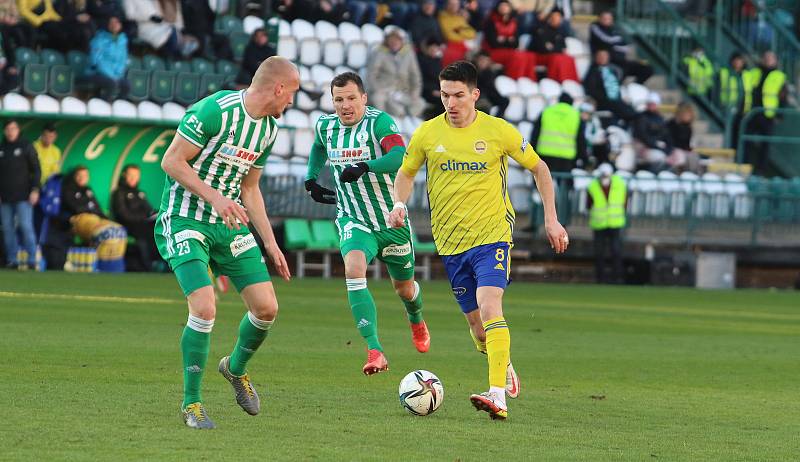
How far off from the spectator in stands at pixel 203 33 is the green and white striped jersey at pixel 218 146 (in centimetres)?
1775

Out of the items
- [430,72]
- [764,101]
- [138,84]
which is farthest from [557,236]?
[764,101]

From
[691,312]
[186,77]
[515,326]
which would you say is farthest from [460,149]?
[186,77]

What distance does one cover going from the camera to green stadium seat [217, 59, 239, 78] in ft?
83.8

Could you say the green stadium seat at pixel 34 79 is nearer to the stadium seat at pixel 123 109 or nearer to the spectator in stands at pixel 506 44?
the stadium seat at pixel 123 109

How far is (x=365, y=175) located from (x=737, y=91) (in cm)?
2033

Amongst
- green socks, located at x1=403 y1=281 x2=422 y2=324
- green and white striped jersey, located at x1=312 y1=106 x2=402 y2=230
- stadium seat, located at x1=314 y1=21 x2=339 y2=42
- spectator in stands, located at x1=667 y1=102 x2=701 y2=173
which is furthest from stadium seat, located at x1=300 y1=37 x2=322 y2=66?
green and white striped jersey, located at x1=312 y1=106 x2=402 y2=230

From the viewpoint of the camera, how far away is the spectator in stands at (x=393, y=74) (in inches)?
1023

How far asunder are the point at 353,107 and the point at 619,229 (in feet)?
48.0

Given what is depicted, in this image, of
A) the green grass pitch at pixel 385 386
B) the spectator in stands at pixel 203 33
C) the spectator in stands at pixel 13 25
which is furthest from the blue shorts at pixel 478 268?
the spectator in stands at pixel 203 33

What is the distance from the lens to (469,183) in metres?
9.39

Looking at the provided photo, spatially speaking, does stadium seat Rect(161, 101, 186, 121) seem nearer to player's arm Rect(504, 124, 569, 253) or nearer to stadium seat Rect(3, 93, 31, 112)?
stadium seat Rect(3, 93, 31, 112)

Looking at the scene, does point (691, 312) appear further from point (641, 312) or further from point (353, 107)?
point (353, 107)

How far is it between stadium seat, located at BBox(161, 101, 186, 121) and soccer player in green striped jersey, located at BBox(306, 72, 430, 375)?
41.5ft

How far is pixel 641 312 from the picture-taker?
1891cm
